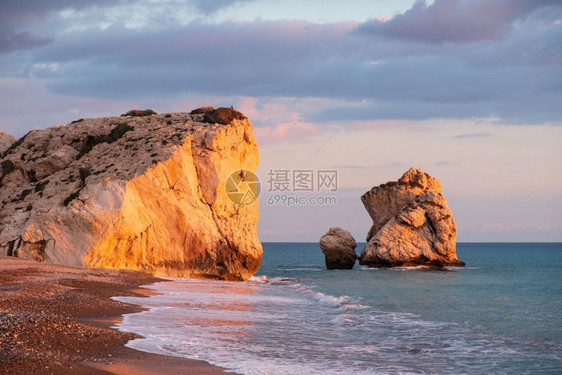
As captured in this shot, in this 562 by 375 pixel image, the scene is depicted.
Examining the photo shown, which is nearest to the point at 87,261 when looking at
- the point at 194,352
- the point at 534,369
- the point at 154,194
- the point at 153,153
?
the point at 154,194

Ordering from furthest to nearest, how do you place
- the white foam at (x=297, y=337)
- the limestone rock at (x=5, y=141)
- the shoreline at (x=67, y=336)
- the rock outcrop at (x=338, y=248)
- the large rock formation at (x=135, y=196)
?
1. the rock outcrop at (x=338, y=248)
2. the limestone rock at (x=5, y=141)
3. the large rock formation at (x=135, y=196)
4. the white foam at (x=297, y=337)
5. the shoreline at (x=67, y=336)

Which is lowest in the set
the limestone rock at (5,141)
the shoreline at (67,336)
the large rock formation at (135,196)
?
the shoreline at (67,336)

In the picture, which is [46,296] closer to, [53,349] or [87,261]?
[53,349]

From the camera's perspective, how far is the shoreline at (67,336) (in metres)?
8.51

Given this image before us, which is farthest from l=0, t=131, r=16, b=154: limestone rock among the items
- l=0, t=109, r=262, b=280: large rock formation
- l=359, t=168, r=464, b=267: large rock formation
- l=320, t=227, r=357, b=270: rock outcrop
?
l=359, t=168, r=464, b=267: large rock formation

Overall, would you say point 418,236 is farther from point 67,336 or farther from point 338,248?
point 67,336

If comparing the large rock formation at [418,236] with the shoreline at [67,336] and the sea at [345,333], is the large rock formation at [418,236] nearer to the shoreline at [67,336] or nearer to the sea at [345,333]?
the sea at [345,333]

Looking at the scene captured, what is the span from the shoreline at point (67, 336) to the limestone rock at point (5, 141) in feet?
83.0

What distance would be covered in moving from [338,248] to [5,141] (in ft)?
115

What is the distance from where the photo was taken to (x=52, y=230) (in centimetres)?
2897

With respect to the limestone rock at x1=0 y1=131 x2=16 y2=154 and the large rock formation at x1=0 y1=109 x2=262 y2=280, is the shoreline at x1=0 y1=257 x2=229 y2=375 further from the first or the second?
the limestone rock at x1=0 y1=131 x2=16 y2=154

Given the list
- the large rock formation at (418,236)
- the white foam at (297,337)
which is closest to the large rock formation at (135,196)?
the white foam at (297,337)

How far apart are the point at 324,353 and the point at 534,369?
13.6 ft

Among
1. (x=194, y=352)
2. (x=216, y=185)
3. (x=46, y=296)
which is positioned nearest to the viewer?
(x=194, y=352)
